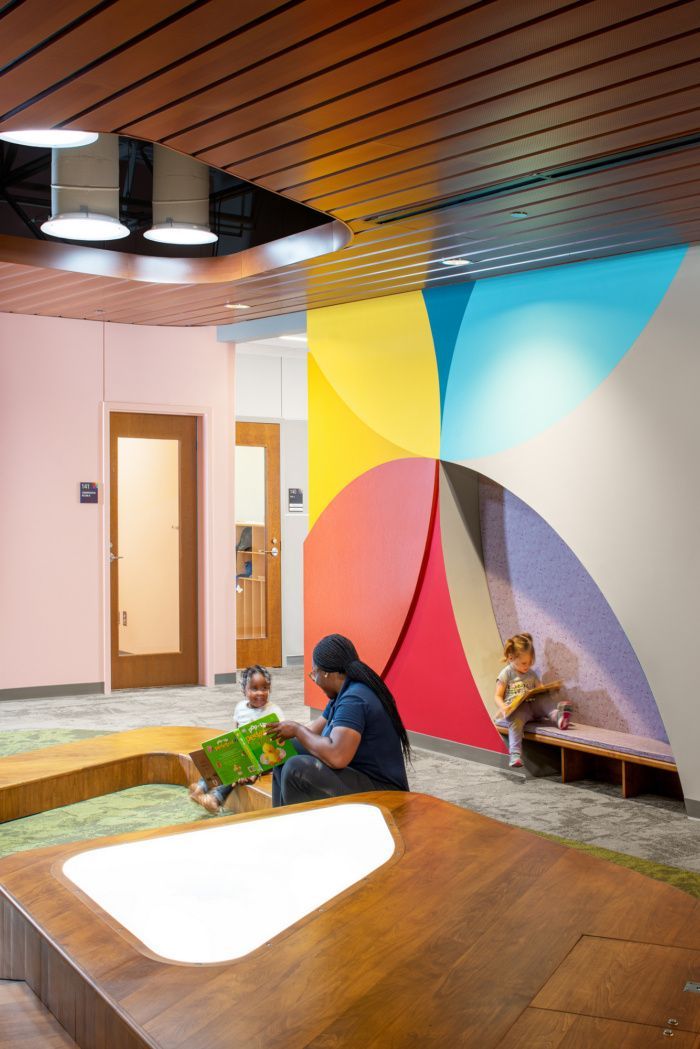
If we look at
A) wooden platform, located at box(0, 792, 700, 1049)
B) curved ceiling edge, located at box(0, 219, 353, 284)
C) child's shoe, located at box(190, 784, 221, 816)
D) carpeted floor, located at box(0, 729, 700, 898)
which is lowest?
carpeted floor, located at box(0, 729, 700, 898)

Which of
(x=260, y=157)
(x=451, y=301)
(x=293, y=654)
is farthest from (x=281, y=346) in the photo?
(x=260, y=157)

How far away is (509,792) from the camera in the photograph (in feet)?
19.1

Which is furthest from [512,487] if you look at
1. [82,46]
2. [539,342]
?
[82,46]

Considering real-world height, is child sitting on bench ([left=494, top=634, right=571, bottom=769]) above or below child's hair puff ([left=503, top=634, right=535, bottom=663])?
below

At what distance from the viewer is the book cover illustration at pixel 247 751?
455 centimetres

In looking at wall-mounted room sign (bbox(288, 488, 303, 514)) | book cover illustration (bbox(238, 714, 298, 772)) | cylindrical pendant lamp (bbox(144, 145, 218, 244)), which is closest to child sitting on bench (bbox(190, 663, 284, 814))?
book cover illustration (bbox(238, 714, 298, 772))

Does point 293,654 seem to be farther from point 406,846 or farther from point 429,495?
point 406,846

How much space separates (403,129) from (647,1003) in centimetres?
297

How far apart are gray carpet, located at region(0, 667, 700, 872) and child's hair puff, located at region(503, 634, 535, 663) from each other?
69 cm

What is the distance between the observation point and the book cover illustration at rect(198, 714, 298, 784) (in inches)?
179

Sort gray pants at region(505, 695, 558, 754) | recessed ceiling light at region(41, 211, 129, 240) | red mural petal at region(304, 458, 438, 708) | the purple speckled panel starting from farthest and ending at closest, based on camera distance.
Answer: red mural petal at region(304, 458, 438, 708)
gray pants at region(505, 695, 558, 754)
the purple speckled panel
recessed ceiling light at region(41, 211, 129, 240)

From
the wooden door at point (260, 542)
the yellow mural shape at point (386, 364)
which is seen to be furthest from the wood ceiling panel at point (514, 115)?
the wooden door at point (260, 542)

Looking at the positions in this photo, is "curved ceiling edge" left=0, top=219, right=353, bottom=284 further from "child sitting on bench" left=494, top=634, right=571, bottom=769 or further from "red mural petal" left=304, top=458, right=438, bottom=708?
"child sitting on bench" left=494, top=634, right=571, bottom=769

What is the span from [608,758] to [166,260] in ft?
13.6
